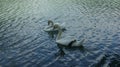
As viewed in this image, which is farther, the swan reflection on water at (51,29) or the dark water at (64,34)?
the swan reflection on water at (51,29)

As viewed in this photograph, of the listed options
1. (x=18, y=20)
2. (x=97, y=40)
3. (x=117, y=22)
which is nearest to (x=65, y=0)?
(x=18, y=20)

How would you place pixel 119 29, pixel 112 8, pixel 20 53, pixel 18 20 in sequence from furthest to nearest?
pixel 112 8, pixel 18 20, pixel 119 29, pixel 20 53

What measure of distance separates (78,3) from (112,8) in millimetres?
7285

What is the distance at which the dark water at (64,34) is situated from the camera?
59.9 ft

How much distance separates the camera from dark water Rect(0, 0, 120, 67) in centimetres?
1827

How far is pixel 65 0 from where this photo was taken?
141 ft

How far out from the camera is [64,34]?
80.4ft

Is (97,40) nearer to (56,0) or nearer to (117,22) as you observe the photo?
(117,22)

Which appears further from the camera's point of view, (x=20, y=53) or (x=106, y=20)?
(x=106, y=20)

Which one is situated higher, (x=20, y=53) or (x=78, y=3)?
(x=78, y=3)

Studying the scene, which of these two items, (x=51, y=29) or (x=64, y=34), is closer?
(x=64, y=34)

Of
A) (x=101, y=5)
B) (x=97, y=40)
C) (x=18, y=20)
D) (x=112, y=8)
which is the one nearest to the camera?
(x=97, y=40)

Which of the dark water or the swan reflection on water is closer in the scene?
the dark water

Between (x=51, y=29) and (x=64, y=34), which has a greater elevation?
(x=51, y=29)
